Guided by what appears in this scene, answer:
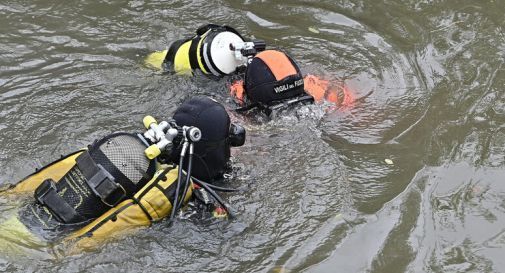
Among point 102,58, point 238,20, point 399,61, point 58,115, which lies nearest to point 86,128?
point 58,115

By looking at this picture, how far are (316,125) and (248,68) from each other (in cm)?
73

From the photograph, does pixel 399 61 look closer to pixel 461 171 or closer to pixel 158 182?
pixel 461 171

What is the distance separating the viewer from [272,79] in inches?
188

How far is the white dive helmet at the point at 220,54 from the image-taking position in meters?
5.30

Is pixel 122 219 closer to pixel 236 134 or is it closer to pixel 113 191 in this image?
pixel 113 191

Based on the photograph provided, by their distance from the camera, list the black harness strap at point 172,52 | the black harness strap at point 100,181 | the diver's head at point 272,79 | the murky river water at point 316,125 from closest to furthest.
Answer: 1. the black harness strap at point 100,181
2. the murky river water at point 316,125
3. the diver's head at point 272,79
4. the black harness strap at point 172,52

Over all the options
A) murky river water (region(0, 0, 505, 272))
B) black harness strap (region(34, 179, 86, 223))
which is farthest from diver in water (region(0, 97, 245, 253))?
murky river water (region(0, 0, 505, 272))

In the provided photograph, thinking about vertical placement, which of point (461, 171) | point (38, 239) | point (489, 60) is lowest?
point (38, 239)

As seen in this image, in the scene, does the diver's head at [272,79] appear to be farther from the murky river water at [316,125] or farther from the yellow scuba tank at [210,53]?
the yellow scuba tank at [210,53]

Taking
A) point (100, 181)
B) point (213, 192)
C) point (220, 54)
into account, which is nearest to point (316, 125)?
point (220, 54)

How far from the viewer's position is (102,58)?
19.6 ft

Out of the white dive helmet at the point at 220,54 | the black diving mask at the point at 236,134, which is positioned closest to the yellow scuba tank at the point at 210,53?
the white dive helmet at the point at 220,54

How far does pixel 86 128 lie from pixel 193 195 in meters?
1.66

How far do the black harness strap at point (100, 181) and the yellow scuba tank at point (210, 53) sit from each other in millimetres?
2178
